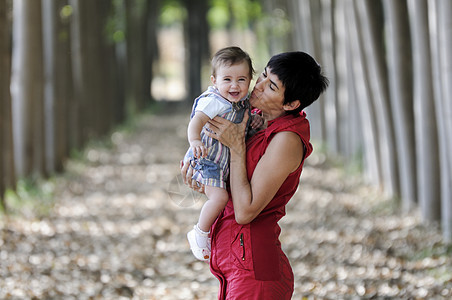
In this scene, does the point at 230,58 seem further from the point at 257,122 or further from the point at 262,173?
the point at 262,173

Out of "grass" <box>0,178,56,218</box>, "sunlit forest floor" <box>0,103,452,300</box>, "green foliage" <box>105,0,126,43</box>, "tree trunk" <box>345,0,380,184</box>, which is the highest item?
"green foliage" <box>105,0,126,43</box>

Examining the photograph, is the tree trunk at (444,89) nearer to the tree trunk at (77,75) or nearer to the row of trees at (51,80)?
the row of trees at (51,80)

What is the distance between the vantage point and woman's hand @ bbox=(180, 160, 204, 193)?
2.98 meters

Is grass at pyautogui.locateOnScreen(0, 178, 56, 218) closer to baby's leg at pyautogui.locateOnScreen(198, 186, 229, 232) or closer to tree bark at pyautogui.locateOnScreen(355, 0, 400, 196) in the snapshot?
tree bark at pyautogui.locateOnScreen(355, 0, 400, 196)

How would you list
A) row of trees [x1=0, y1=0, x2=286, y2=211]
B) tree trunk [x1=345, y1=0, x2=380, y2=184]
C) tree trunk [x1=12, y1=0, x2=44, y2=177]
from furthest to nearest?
tree trunk [x1=12, y1=0, x2=44, y2=177], tree trunk [x1=345, y1=0, x2=380, y2=184], row of trees [x1=0, y1=0, x2=286, y2=211]

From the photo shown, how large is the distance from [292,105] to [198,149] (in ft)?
1.42

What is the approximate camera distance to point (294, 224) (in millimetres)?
8156

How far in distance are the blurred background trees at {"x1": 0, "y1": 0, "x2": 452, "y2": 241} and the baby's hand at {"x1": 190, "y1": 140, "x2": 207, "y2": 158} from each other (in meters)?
0.93

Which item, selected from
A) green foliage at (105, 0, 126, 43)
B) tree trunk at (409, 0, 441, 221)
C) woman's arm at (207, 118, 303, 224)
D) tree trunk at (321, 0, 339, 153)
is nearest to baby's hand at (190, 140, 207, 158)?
woman's arm at (207, 118, 303, 224)

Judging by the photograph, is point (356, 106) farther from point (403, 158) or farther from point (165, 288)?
point (165, 288)

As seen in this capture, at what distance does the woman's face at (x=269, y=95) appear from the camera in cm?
276

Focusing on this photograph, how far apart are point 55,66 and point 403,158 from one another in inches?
243

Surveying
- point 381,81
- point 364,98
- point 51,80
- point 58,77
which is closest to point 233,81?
point 381,81

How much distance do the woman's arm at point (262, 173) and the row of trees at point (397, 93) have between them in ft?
12.2
